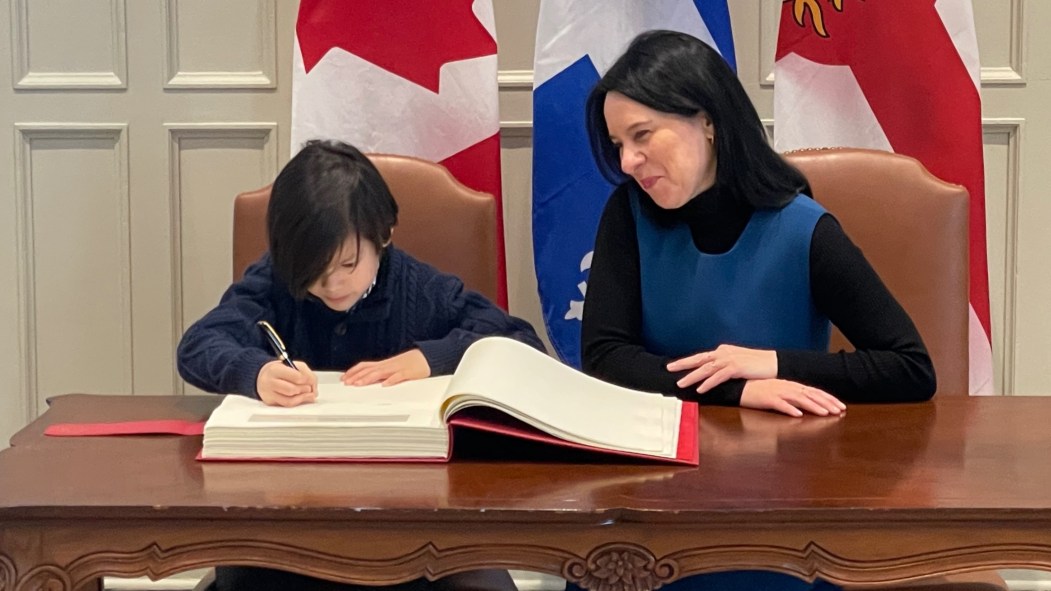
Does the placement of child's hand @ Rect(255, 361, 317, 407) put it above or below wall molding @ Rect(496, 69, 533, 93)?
below

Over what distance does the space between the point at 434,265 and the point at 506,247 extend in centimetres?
85

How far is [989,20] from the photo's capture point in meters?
2.75

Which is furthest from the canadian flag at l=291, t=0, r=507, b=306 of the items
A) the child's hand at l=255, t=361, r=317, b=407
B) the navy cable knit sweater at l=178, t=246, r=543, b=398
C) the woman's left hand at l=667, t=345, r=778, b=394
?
the child's hand at l=255, t=361, r=317, b=407

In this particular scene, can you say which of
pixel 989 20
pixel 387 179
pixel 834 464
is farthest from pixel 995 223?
pixel 834 464

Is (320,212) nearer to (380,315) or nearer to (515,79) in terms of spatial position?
(380,315)

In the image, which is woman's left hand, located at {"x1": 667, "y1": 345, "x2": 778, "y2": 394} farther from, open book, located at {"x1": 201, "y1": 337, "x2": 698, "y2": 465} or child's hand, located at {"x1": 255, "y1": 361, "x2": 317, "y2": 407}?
child's hand, located at {"x1": 255, "y1": 361, "x2": 317, "y2": 407}

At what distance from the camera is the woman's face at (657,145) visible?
5.40 feet

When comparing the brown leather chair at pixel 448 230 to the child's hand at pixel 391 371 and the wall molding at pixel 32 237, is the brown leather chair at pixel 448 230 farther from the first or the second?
the wall molding at pixel 32 237

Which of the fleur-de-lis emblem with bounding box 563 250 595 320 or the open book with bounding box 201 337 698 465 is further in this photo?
the fleur-de-lis emblem with bounding box 563 250 595 320

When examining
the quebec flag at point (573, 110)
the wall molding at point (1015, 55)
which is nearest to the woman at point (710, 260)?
the quebec flag at point (573, 110)

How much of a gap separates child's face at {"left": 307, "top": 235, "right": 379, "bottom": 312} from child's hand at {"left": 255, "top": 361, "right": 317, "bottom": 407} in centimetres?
25

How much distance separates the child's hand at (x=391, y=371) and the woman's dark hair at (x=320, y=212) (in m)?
0.16

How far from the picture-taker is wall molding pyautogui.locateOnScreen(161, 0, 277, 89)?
2762 millimetres

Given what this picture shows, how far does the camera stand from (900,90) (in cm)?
230
